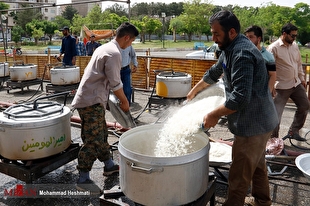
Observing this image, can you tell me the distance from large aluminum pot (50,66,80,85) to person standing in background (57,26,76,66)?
80cm

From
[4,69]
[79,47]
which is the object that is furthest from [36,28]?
[4,69]

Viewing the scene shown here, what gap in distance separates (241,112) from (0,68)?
10057mm

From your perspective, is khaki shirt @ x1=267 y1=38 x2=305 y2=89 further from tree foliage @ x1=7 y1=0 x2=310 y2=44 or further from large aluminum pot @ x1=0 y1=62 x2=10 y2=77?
tree foliage @ x1=7 y1=0 x2=310 y2=44

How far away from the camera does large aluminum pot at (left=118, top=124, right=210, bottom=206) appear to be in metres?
2.06

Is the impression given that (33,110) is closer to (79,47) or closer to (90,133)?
(90,133)

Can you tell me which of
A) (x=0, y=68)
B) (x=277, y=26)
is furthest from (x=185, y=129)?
(x=277, y=26)

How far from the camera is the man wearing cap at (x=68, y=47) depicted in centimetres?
880

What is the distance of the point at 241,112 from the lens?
2418 mm

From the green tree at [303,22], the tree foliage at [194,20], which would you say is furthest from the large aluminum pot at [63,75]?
the green tree at [303,22]

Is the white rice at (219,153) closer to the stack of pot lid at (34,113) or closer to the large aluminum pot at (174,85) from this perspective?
the stack of pot lid at (34,113)

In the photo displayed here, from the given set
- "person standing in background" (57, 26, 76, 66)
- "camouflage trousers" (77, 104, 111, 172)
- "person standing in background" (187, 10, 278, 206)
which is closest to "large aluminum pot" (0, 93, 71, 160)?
"camouflage trousers" (77, 104, 111, 172)

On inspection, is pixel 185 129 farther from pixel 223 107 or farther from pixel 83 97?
pixel 83 97

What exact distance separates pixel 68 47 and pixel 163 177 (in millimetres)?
7738

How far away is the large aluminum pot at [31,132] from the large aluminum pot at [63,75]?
200 inches
